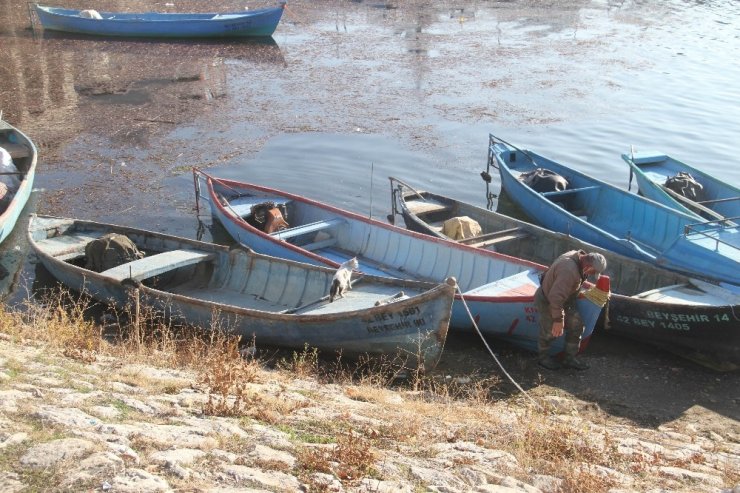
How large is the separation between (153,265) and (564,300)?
660 cm

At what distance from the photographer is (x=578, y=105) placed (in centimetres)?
2661

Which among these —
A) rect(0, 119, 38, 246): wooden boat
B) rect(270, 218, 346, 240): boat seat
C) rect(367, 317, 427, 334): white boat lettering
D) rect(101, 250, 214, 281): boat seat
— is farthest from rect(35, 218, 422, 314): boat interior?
rect(0, 119, 38, 246): wooden boat

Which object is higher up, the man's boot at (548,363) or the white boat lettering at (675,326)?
the white boat lettering at (675,326)

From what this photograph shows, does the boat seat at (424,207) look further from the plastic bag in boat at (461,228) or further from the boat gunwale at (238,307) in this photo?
the boat gunwale at (238,307)

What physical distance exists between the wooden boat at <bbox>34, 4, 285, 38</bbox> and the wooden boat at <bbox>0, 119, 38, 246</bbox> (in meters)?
17.1

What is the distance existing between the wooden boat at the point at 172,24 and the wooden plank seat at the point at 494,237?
24067 millimetres

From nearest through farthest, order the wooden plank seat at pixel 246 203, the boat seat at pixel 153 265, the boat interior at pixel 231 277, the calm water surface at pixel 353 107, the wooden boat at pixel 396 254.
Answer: the wooden boat at pixel 396 254 < the boat interior at pixel 231 277 < the boat seat at pixel 153 265 < the wooden plank seat at pixel 246 203 < the calm water surface at pixel 353 107

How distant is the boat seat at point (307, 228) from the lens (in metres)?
14.3

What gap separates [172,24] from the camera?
34812mm

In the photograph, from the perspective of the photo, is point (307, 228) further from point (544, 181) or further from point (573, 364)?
point (573, 364)

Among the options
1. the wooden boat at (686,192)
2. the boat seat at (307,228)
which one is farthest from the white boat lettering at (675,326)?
the boat seat at (307,228)

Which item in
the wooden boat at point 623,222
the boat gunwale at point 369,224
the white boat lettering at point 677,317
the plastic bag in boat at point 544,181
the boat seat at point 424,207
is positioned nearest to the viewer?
the white boat lettering at point 677,317

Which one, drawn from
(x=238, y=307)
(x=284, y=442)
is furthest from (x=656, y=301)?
(x=284, y=442)

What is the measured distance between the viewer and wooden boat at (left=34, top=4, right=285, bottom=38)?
115 ft
